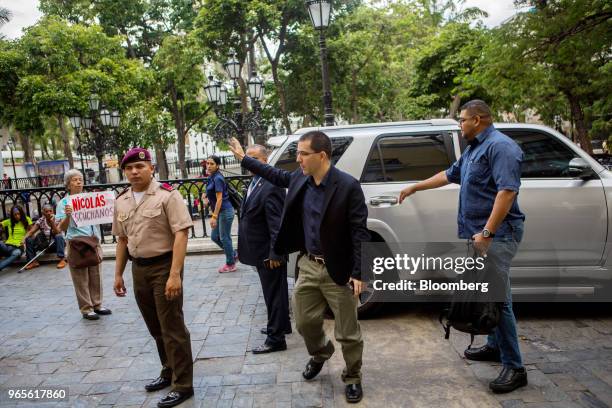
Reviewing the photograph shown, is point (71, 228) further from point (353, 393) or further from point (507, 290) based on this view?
point (507, 290)

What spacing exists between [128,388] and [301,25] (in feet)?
73.2

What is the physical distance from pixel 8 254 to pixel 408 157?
765 centimetres

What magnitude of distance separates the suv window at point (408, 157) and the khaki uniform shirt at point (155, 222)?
2095 millimetres

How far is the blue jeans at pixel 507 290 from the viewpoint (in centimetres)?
352

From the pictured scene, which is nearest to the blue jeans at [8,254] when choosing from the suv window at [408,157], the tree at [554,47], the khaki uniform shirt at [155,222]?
the khaki uniform shirt at [155,222]

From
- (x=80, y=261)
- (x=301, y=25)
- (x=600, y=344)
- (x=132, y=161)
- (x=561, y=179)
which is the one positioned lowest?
(x=600, y=344)

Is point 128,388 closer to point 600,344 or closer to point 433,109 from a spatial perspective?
point 600,344

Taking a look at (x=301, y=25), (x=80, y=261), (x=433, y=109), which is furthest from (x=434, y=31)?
(x=80, y=261)

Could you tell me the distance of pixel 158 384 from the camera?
13.0ft

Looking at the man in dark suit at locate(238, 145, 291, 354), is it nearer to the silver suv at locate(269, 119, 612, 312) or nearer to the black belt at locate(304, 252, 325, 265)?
the silver suv at locate(269, 119, 612, 312)

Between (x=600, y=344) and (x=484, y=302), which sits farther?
(x=600, y=344)

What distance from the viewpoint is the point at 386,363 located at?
4.23 m

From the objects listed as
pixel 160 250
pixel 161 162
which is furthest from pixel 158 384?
pixel 161 162

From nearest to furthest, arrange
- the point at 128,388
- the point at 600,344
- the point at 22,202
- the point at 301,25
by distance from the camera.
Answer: the point at 128,388, the point at 600,344, the point at 22,202, the point at 301,25
